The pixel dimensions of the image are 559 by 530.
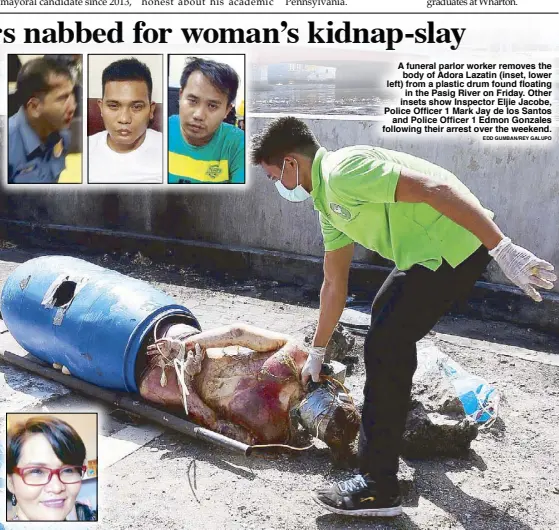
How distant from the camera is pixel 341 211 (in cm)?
294

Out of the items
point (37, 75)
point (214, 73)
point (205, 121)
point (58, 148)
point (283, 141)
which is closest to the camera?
point (283, 141)

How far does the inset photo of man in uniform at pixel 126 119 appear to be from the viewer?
251 inches

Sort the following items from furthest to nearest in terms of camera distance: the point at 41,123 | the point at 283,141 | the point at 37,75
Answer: the point at 41,123, the point at 37,75, the point at 283,141

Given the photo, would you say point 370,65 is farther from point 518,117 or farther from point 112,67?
point 112,67

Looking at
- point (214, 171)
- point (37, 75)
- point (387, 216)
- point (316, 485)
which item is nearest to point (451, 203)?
point (387, 216)

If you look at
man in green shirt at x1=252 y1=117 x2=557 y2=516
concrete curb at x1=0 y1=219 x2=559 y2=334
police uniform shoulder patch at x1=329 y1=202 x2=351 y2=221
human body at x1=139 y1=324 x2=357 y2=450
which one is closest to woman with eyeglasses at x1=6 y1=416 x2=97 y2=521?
human body at x1=139 y1=324 x2=357 y2=450

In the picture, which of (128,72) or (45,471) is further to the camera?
(128,72)

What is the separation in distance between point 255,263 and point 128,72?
209 cm

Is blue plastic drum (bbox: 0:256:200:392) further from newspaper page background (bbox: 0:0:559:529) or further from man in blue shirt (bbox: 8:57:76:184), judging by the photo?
man in blue shirt (bbox: 8:57:76:184)

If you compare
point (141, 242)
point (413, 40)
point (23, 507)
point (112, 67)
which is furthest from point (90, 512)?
point (141, 242)

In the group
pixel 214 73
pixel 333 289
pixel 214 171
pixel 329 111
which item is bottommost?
pixel 333 289

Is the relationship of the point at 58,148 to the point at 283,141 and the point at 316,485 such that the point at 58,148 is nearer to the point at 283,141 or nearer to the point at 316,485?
the point at 283,141

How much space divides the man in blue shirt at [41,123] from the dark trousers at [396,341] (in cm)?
479

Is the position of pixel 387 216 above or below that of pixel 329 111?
below
